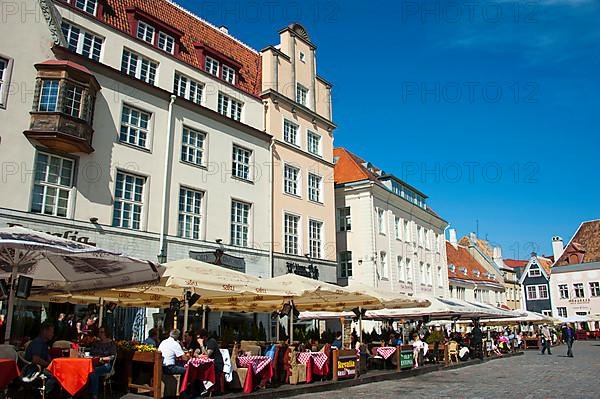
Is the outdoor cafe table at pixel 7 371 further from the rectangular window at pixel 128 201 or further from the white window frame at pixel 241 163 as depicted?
the white window frame at pixel 241 163

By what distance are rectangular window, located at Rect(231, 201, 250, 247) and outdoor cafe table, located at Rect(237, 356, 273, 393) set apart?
11421 millimetres

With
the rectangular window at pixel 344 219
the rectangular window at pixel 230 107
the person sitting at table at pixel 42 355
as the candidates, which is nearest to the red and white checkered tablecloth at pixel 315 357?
the person sitting at table at pixel 42 355

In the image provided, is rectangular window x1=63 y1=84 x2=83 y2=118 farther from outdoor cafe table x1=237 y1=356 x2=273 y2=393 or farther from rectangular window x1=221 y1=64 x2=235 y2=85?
outdoor cafe table x1=237 y1=356 x2=273 y2=393

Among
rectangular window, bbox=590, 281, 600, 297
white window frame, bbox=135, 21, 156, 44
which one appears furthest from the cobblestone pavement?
rectangular window, bbox=590, 281, 600, 297

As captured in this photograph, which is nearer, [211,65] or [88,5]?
[88,5]

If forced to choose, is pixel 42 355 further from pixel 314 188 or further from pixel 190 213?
pixel 314 188

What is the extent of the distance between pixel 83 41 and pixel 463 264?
48.8m

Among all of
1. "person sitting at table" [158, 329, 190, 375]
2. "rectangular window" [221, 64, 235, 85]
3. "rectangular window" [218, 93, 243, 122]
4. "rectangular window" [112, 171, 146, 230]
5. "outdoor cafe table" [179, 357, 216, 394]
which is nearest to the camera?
"person sitting at table" [158, 329, 190, 375]

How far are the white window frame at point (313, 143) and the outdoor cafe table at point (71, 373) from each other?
2219 cm

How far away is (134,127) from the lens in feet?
67.6

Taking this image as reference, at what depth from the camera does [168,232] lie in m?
20.8

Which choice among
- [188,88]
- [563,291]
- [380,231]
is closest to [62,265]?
[188,88]

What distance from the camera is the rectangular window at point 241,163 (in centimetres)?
2486

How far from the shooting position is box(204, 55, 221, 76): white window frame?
25.5 meters
